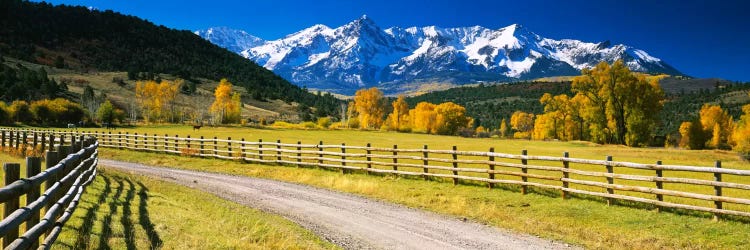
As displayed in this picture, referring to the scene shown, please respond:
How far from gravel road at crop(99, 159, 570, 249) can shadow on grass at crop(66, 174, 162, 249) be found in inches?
136

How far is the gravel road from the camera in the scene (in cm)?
1145

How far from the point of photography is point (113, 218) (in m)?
10.9

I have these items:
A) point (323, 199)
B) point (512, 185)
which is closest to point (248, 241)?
point (323, 199)

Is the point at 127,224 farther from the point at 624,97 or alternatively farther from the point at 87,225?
the point at 624,97

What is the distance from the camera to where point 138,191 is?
16.1 m

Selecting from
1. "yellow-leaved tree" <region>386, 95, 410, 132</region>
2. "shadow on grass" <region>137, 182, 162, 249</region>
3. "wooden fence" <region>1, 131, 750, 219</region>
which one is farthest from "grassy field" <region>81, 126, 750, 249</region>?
"yellow-leaved tree" <region>386, 95, 410, 132</region>

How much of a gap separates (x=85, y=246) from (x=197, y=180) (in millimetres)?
14413

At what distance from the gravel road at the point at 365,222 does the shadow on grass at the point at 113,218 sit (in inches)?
136

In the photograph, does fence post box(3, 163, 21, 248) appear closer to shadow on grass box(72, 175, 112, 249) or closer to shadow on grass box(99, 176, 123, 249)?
shadow on grass box(72, 175, 112, 249)

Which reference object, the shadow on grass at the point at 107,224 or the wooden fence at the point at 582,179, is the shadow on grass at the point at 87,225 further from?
the wooden fence at the point at 582,179

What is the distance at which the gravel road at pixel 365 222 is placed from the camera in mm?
11445

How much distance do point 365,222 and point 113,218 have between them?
5.79 m

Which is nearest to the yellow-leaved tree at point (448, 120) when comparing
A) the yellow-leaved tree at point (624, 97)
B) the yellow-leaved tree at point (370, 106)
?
the yellow-leaved tree at point (370, 106)

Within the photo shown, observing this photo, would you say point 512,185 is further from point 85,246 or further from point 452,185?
point 85,246
